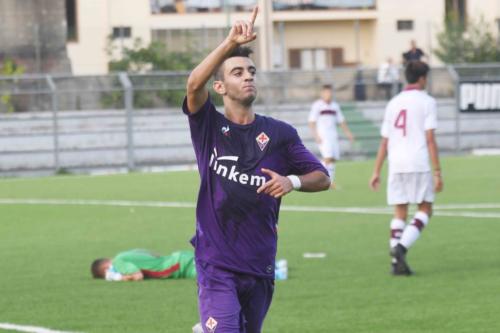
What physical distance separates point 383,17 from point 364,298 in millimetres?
53698

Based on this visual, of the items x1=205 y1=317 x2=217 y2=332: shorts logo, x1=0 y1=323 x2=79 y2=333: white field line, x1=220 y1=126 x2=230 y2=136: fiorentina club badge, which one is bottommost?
x1=0 y1=323 x2=79 y2=333: white field line

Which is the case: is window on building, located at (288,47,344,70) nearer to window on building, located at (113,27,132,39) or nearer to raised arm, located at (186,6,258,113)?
window on building, located at (113,27,132,39)

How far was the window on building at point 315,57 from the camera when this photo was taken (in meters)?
64.2

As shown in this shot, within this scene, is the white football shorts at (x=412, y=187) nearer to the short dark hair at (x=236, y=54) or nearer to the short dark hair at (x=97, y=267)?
the short dark hair at (x=97, y=267)

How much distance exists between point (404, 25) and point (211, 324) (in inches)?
2339

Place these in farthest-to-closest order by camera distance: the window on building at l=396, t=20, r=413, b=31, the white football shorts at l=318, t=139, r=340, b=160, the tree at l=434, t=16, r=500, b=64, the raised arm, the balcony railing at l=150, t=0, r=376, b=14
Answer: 1. the window on building at l=396, t=20, r=413, b=31
2. the balcony railing at l=150, t=0, r=376, b=14
3. the tree at l=434, t=16, r=500, b=64
4. the white football shorts at l=318, t=139, r=340, b=160
5. the raised arm

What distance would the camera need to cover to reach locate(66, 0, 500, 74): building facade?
2293 inches

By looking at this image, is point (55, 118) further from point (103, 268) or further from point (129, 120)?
point (103, 268)

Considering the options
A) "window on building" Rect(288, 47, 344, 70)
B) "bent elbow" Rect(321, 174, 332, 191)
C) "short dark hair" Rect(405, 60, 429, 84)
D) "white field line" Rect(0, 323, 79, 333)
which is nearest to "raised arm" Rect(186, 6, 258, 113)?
"bent elbow" Rect(321, 174, 332, 191)

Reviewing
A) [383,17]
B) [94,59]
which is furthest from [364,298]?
[383,17]

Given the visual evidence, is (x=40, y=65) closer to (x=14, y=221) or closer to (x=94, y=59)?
(x=94, y=59)

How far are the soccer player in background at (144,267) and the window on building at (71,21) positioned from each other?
4589cm

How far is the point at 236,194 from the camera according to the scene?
7660 mm

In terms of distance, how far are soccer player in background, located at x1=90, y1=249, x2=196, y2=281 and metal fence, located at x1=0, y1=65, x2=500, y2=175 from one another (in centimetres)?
2185
